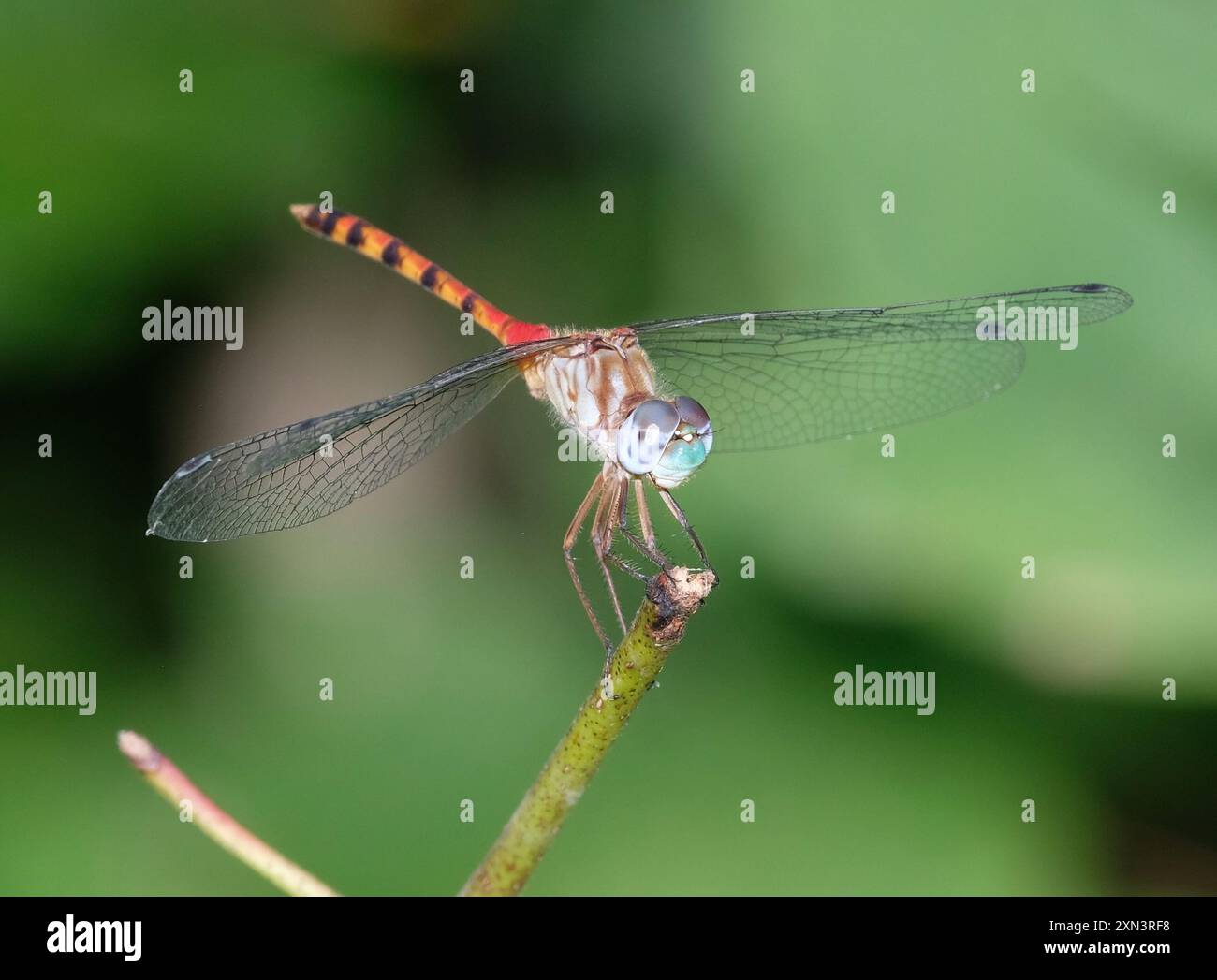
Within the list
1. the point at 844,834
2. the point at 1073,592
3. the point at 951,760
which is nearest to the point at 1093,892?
the point at 951,760

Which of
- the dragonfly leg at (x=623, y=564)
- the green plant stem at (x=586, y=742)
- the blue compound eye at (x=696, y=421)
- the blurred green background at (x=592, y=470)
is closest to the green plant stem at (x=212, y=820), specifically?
the green plant stem at (x=586, y=742)

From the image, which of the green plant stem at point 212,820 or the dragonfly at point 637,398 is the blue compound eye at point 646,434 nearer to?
the dragonfly at point 637,398

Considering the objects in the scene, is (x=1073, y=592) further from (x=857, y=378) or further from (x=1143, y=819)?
(x=1143, y=819)

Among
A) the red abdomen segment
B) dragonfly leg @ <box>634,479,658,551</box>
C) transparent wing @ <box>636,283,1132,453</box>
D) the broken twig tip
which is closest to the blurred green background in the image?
transparent wing @ <box>636,283,1132,453</box>

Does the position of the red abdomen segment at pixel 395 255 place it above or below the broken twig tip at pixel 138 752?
above

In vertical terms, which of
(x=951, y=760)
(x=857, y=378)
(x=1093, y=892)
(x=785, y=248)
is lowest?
(x=1093, y=892)

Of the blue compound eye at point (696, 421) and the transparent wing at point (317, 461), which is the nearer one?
the blue compound eye at point (696, 421)

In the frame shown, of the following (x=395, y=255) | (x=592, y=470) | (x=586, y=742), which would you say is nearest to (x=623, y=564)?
(x=586, y=742)
